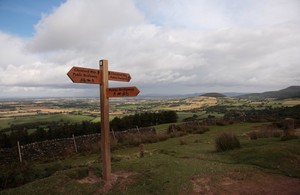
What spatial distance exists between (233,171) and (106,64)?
5293 millimetres

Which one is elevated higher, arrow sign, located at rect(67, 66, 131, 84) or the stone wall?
arrow sign, located at rect(67, 66, 131, 84)

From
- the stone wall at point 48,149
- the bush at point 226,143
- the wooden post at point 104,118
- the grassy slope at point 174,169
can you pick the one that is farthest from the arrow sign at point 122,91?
the stone wall at point 48,149

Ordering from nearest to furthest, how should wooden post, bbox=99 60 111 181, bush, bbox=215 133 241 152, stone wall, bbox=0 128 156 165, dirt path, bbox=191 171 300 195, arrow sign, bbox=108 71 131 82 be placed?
dirt path, bbox=191 171 300 195 < wooden post, bbox=99 60 111 181 < arrow sign, bbox=108 71 131 82 < bush, bbox=215 133 241 152 < stone wall, bbox=0 128 156 165

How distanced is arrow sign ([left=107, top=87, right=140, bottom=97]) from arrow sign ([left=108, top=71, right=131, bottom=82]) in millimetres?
417

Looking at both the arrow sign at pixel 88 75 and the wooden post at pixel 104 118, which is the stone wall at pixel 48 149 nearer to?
the wooden post at pixel 104 118

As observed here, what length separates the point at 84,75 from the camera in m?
6.72

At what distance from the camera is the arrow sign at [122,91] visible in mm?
7211

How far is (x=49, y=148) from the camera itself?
1866 centimetres

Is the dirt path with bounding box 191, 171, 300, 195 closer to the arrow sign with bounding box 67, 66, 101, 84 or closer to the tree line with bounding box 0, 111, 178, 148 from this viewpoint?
the arrow sign with bounding box 67, 66, 101, 84

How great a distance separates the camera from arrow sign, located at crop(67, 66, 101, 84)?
21.0 ft

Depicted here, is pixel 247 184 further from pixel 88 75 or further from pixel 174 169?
pixel 88 75

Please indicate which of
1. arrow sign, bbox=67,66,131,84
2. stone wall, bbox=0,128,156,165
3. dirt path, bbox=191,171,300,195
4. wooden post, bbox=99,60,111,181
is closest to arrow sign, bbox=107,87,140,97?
wooden post, bbox=99,60,111,181

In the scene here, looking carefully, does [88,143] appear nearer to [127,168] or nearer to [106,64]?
[127,168]

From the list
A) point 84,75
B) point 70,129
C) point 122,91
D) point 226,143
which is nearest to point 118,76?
point 122,91
